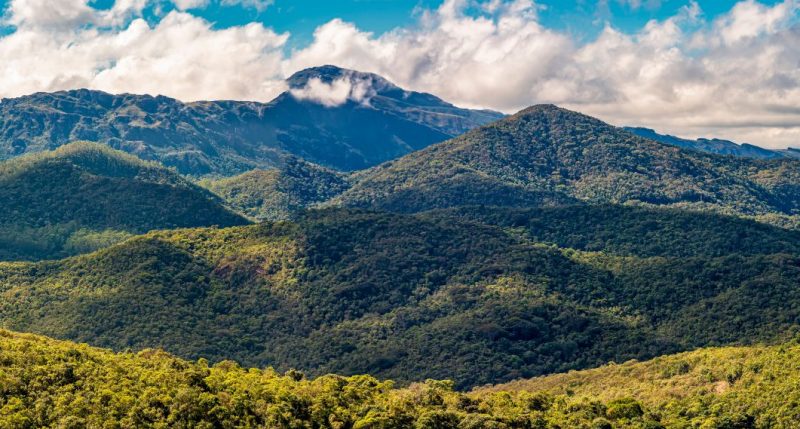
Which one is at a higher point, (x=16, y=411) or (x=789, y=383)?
(x=789, y=383)

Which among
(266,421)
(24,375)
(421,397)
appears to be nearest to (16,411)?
(24,375)

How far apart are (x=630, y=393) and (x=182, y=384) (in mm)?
73391

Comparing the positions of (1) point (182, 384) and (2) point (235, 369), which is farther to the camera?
(2) point (235, 369)

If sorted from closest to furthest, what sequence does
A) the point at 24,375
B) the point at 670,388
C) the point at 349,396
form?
the point at 24,375
the point at 349,396
the point at 670,388

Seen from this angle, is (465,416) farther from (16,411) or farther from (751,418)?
(16,411)

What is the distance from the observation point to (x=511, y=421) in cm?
11956

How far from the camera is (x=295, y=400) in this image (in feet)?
382

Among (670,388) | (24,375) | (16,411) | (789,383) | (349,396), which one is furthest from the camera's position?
(670,388)

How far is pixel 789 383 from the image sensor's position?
136750mm

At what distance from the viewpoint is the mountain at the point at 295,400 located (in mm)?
105812

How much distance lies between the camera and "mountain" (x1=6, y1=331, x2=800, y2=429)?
347 feet

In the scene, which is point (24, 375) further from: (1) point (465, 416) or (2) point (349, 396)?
(1) point (465, 416)

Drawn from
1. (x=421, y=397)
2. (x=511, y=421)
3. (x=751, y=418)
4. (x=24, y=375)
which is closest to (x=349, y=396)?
(x=421, y=397)

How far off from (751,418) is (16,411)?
3362 inches
